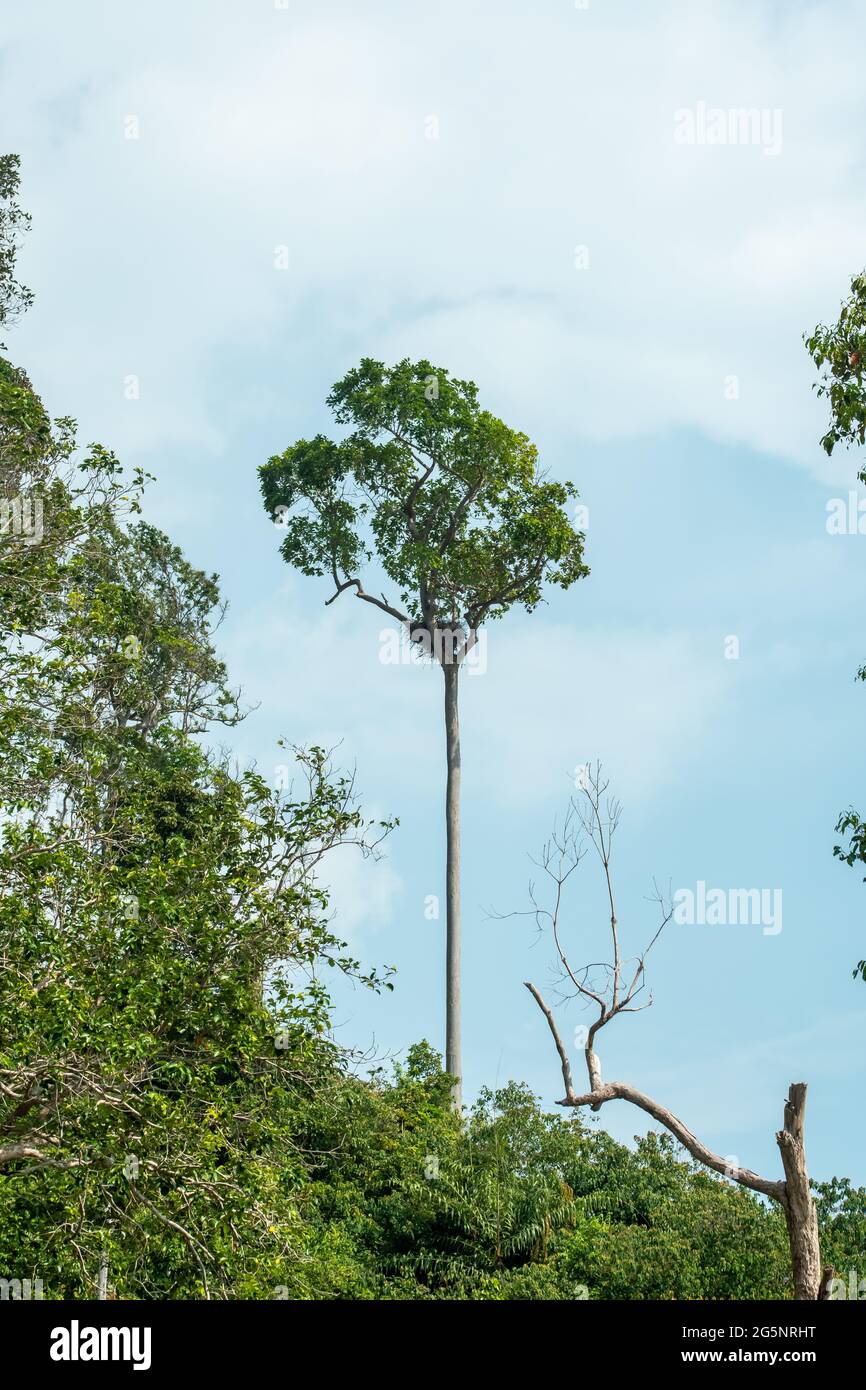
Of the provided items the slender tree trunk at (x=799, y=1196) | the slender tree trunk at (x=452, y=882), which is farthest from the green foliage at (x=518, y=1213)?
the slender tree trunk at (x=799, y=1196)

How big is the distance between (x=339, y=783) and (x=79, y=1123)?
14.1ft

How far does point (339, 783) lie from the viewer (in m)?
12.2

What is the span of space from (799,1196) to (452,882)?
10215 millimetres

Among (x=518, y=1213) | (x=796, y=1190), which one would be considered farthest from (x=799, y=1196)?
(x=518, y=1213)

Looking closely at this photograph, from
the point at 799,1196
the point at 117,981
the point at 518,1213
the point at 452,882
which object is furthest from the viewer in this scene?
the point at 452,882

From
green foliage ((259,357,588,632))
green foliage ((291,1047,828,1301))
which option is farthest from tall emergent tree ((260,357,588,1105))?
green foliage ((291,1047,828,1301))

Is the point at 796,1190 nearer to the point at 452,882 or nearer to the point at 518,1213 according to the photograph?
the point at 518,1213

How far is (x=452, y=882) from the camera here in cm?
2153

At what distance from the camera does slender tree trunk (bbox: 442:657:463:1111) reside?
68.0 ft

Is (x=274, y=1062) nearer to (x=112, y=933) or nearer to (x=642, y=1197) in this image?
(x=112, y=933)

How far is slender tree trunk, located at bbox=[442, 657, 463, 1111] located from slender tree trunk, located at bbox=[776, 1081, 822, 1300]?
873 centimetres

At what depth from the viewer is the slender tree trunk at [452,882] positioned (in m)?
20.7

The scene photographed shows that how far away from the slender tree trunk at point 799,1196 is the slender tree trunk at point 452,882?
28.6ft
